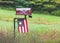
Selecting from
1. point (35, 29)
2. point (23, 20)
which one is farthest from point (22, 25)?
point (35, 29)

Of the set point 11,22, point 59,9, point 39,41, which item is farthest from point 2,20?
point 59,9

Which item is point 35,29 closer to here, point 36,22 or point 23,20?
point 36,22

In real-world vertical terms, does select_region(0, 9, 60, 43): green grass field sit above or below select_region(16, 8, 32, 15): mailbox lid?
below

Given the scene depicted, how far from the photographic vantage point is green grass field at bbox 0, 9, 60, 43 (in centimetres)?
321

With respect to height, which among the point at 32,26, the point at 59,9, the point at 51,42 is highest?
the point at 59,9

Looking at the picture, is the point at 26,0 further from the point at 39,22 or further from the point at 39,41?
the point at 39,41

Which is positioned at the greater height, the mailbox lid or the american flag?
the mailbox lid

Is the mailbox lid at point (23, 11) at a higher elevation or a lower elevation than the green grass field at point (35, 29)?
higher

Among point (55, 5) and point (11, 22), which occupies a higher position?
point (55, 5)

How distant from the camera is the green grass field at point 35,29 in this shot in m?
3.21

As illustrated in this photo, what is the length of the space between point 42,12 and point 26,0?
0.25 m

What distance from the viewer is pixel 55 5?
3.24m

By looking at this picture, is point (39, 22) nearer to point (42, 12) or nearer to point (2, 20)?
point (42, 12)

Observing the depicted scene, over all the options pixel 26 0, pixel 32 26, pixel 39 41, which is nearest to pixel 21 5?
pixel 26 0
